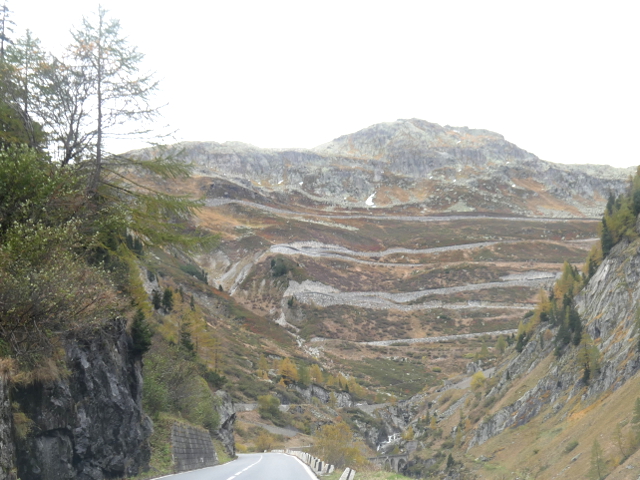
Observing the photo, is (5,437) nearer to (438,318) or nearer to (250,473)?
(250,473)

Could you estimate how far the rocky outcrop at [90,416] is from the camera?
1030 cm

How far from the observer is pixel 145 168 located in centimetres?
1475

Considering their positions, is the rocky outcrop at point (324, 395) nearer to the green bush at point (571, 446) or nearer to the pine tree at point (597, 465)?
the green bush at point (571, 446)

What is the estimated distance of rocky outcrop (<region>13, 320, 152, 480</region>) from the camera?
33.8ft

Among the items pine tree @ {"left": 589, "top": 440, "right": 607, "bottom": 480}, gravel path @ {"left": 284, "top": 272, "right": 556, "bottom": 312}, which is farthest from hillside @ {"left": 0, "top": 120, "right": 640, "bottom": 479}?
pine tree @ {"left": 589, "top": 440, "right": 607, "bottom": 480}

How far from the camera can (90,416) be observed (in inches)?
495

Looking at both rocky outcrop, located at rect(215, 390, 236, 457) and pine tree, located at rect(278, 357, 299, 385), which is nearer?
rocky outcrop, located at rect(215, 390, 236, 457)

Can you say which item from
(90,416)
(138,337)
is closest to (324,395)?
(138,337)

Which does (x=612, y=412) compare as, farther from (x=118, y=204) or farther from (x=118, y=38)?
(x=118, y=38)

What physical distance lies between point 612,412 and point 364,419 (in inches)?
1716

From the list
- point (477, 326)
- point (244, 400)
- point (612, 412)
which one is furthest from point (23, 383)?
point (477, 326)

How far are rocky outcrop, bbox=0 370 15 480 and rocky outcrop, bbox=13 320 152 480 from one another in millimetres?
1711

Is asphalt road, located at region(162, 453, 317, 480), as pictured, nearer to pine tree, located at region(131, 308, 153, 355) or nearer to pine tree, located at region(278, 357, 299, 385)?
pine tree, located at region(131, 308, 153, 355)

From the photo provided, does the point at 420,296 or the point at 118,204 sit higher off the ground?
the point at 118,204
